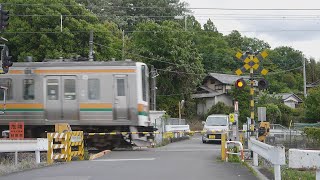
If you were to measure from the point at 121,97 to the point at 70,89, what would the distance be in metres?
2.25

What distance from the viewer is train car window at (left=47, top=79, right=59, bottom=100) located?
21.0 meters

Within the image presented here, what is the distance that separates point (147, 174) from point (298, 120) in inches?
1818

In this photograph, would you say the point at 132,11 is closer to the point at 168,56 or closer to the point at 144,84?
the point at 168,56

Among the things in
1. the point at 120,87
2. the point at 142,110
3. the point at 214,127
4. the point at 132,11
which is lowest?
the point at 214,127

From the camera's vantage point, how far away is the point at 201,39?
73688 mm

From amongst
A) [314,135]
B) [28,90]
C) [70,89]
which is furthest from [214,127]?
[28,90]

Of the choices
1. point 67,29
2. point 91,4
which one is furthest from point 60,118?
point 91,4

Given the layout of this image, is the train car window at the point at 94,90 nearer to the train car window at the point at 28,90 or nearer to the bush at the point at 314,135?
the train car window at the point at 28,90

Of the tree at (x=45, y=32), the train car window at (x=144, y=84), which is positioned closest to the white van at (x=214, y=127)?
the train car window at (x=144, y=84)

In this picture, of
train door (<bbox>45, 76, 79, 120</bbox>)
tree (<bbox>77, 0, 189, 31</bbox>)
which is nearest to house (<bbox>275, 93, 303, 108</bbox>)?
tree (<bbox>77, 0, 189, 31</bbox>)

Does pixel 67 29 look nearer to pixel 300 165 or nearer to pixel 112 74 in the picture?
pixel 112 74

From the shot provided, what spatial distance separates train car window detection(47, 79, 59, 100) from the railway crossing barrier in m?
3.76

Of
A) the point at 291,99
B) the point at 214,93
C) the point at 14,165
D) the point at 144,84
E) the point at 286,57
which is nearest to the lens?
the point at 14,165

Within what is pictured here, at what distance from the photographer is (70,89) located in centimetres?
2092
